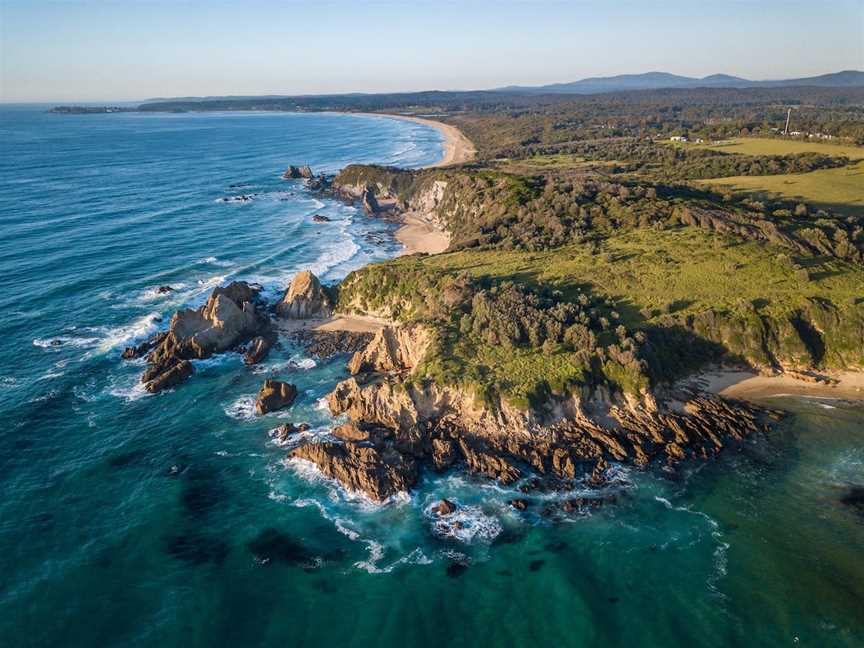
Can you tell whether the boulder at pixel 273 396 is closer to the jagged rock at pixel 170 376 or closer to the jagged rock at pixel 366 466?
the jagged rock at pixel 366 466

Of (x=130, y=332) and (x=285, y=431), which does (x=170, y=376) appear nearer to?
(x=130, y=332)

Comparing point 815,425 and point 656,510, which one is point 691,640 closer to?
point 656,510

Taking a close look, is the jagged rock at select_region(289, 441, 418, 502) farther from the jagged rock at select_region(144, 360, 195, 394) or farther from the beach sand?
the beach sand

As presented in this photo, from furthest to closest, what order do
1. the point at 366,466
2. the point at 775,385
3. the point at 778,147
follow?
1. the point at 778,147
2. the point at 775,385
3. the point at 366,466

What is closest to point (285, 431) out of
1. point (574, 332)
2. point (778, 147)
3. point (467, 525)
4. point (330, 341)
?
point (330, 341)

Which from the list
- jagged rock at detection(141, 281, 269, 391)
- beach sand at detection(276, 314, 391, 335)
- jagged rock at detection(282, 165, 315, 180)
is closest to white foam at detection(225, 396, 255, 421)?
jagged rock at detection(141, 281, 269, 391)

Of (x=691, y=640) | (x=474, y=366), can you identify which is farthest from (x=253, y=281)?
(x=691, y=640)
